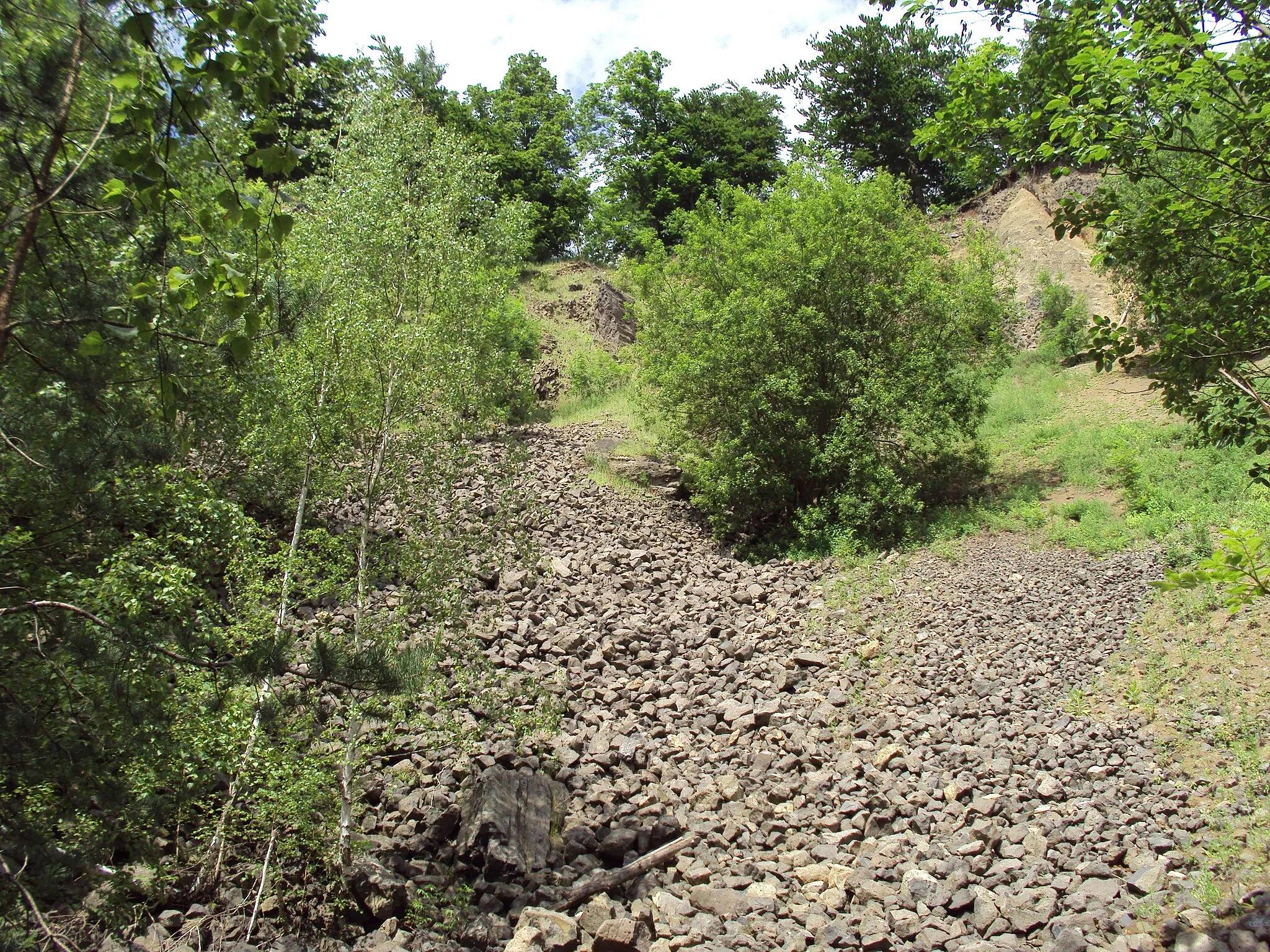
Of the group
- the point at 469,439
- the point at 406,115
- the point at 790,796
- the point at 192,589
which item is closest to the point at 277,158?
the point at 192,589

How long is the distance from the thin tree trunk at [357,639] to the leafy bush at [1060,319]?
56.7 feet

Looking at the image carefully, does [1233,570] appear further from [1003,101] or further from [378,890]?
[378,890]

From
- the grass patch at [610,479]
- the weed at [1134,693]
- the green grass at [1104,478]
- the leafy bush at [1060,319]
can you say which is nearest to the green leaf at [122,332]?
the weed at [1134,693]

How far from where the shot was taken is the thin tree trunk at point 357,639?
6.03 metres

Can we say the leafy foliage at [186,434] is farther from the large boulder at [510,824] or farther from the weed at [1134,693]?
the weed at [1134,693]

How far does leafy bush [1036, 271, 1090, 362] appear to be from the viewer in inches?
800

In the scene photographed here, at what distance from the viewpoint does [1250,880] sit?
482 cm

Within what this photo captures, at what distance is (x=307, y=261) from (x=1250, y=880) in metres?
8.99

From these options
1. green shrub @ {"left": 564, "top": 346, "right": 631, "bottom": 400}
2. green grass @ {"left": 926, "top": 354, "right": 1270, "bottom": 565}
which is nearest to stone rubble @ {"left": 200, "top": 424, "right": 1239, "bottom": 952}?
green grass @ {"left": 926, "top": 354, "right": 1270, "bottom": 565}

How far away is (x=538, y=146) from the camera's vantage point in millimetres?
34125

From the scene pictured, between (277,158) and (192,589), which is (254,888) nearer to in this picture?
(192,589)

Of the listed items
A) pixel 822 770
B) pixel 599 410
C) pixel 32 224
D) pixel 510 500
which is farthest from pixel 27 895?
pixel 599 410

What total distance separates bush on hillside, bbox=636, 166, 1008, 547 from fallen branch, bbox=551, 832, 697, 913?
7.28m

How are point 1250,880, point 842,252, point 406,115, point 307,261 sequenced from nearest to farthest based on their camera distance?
point 1250,880 < point 307,261 < point 406,115 < point 842,252
